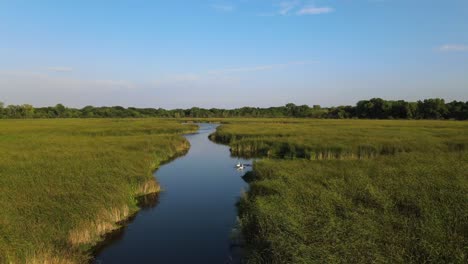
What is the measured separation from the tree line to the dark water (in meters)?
87.3

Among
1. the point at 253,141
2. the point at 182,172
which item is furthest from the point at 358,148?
the point at 182,172

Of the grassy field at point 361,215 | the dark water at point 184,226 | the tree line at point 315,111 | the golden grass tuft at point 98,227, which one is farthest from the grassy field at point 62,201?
the tree line at point 315,111

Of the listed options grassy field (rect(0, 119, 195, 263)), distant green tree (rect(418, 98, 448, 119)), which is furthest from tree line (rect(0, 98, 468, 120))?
grassy field (rect(0, 119, 195, 263))

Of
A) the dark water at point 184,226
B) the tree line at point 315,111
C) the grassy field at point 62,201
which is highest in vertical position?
the tree line at point 315,111

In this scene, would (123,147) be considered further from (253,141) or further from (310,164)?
(310,164)

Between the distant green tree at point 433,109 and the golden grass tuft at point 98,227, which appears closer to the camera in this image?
the golden grass tuft at point 98,227

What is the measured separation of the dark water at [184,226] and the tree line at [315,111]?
87.3 metres

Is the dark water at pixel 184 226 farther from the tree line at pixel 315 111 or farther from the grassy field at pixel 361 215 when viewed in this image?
the tree line at pixel 315 111

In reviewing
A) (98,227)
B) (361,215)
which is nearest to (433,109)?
(361,215)

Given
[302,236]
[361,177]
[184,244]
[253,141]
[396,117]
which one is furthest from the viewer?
[396,117]

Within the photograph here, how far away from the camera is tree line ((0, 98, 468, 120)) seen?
307ft

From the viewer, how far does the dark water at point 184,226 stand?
1102cm

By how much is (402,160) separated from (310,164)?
5049 millimetres

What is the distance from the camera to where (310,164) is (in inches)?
757
